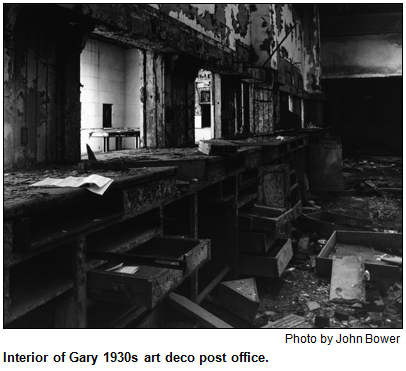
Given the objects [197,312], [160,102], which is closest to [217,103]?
[160,102]

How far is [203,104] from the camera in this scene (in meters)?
12.7

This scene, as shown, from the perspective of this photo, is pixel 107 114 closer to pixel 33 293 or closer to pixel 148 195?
pixel 148 195

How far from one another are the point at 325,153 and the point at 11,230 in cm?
831

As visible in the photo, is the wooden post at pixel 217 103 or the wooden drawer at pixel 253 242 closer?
the wooden drawer at pixel 253 242

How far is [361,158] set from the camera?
54.2ft

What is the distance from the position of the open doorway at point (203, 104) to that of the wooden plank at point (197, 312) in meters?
9.06

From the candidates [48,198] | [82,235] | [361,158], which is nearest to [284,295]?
[82,235]

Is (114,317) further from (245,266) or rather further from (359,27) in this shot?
(359,27)

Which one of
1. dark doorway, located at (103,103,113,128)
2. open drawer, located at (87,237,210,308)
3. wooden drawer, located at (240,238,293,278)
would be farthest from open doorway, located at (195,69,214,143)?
open drawer, located at (87,237,210,308)

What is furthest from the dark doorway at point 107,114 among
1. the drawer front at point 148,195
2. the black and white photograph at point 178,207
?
the drawer front at point 148,195

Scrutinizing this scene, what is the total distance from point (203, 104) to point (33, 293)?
11181mm

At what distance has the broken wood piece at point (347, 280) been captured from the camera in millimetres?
3670

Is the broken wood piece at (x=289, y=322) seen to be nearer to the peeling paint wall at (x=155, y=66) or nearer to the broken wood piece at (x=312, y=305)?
the broken wood piece at (x=312, y=305)

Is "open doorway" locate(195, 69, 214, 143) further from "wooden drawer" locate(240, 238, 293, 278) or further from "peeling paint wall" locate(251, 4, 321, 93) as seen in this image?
"wooden drawer" locate(240, 238, 293, 278)
